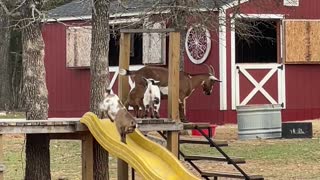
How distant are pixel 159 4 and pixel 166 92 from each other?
7.99m

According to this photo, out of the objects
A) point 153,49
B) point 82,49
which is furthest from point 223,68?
point 82,49

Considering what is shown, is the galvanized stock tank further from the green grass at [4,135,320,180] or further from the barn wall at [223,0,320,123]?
the barn wall at [223,0,320,123]

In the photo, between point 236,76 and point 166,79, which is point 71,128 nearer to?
point 166,79

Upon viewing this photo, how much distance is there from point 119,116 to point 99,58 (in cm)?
260

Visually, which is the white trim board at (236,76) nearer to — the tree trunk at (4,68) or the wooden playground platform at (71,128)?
the wooden playground platform at (71,128)

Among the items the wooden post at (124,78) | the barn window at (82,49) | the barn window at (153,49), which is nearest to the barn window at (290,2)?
the barn window at (153,49)

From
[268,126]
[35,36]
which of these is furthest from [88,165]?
[268,126]

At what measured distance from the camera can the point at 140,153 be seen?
9039 millimetres

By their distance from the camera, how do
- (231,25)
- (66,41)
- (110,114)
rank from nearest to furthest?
(110,114)
(231,25)
(66,41)

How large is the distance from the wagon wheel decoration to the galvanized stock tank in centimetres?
354

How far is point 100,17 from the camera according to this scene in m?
11.5

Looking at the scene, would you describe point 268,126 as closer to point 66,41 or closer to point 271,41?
point 271,41

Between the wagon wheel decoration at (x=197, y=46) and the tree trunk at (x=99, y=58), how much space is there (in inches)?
392

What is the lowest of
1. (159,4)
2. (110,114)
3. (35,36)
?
(110,114)
